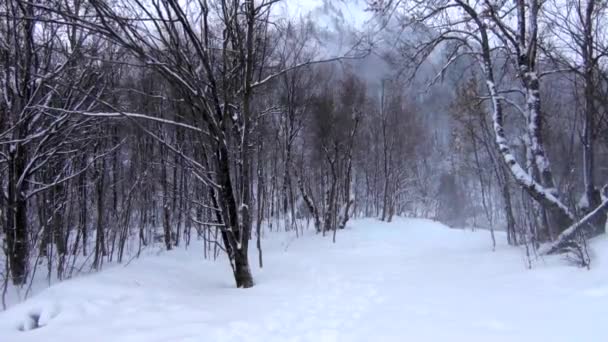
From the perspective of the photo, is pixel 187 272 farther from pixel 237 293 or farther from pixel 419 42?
pixel 419 42

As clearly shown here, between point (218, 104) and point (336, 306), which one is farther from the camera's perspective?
point (218, 104)

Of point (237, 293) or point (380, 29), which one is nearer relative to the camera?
point (237, 293)

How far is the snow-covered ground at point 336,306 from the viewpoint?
3.29 m

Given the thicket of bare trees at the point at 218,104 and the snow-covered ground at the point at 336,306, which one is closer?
the snow-covered ground at the point at 336,306

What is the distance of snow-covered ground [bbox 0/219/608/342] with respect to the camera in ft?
10.8

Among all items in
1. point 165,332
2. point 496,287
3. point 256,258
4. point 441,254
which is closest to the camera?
point 165,332

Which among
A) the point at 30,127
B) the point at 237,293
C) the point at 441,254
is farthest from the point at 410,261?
the point at 30,127

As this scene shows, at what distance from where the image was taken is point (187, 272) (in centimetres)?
730

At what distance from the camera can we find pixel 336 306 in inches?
176

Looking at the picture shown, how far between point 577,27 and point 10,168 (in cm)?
1055

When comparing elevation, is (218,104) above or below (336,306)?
above

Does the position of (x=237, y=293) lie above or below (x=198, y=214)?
below

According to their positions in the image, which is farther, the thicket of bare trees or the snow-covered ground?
the thicket of bare trees

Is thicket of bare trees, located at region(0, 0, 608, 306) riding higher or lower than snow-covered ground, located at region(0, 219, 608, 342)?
higher
